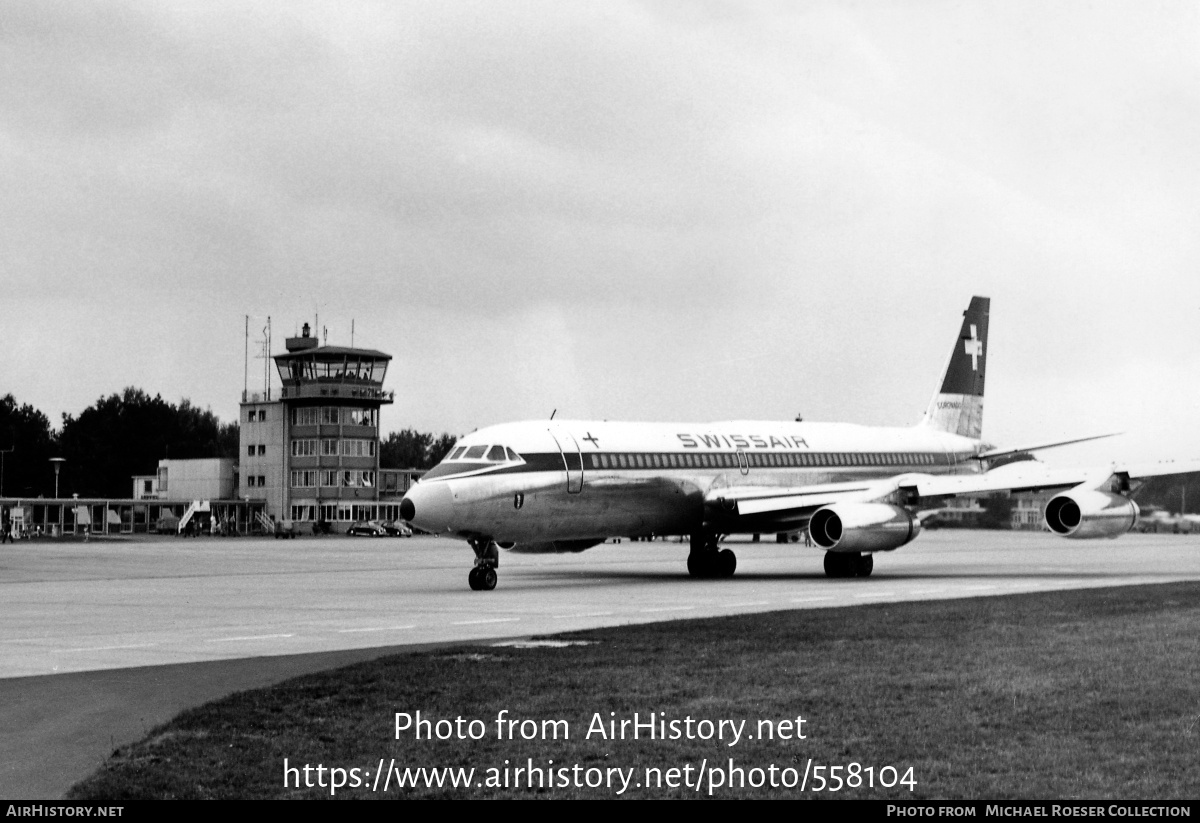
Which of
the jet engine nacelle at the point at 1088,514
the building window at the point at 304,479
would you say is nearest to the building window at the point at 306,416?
the building window at the point at 304,479

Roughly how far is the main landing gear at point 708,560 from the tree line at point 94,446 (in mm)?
113538

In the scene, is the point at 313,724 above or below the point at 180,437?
below

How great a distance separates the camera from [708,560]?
4000cm

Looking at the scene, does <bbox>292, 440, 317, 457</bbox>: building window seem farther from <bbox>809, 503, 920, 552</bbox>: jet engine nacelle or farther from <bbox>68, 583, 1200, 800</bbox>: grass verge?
<bbox>68, 583, 1200, 800</bbox>: grass verge

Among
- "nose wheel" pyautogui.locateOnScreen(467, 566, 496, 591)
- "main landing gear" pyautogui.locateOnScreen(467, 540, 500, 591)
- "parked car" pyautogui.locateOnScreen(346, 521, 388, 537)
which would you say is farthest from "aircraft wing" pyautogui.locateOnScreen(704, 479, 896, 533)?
"parked car" pyautogui.locateOnScreen(346, 521, 388, 537)

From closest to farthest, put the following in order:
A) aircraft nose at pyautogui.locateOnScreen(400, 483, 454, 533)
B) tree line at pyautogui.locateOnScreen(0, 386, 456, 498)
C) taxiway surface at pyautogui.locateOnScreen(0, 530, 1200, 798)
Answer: taxiway surface at pyautogui.locateOnScreen(0, 530, 1200, 798)
aircraft nose at pyautogui.locateOnScreen(400, 483, 454, 533)
tree line at pyautogui.locateOnScreen(0, 386, 456, 498)

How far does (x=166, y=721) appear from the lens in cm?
1285

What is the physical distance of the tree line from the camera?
145375 millimetres

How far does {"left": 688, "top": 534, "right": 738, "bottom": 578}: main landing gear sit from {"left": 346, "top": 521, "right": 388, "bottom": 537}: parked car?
59268 millimetres

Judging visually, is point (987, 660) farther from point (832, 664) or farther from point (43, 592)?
point (43, 592)

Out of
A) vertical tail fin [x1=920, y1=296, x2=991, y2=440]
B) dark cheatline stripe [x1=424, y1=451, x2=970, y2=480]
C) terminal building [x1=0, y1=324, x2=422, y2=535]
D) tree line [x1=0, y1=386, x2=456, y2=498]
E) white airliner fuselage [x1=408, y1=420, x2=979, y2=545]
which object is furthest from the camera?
tree line [x1=0, y1=386, x2=456, y2=498]
